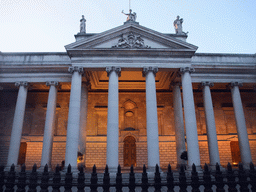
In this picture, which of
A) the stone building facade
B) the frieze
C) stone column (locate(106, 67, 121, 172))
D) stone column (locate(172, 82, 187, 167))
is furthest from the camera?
stone column (locate(172, 82, 187, 167))

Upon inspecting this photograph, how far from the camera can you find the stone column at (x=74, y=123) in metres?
15.6

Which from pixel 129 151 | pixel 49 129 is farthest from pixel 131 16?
pixel 129 151

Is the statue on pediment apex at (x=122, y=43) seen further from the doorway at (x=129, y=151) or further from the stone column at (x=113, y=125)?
the doorway at (x=129, y=151)

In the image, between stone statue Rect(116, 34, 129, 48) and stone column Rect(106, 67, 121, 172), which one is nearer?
stone column Rect(106, 67, 121, 172)

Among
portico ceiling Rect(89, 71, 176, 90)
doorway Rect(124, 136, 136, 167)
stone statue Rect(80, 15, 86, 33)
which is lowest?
doorway Rect(124, 136, 136, 167)

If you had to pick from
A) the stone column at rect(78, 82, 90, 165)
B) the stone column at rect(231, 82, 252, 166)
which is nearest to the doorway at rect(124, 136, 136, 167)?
the stone column at rect(78, 82, 90, 165)

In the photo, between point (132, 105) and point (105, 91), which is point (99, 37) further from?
point (132, 105)

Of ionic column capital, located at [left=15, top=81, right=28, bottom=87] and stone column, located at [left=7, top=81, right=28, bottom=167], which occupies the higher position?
ionic column capital, located at [left=15, top=81, right=28, bottom=87]

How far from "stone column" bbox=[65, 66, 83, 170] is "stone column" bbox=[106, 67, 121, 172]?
2.67m

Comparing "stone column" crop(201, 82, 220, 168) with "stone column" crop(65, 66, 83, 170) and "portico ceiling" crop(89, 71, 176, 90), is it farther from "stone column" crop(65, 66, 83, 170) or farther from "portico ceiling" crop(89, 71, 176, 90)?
"stone column" crop(65, 66, 83, 170)

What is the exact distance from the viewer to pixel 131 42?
18.5m

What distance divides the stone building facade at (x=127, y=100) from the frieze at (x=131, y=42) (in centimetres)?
9

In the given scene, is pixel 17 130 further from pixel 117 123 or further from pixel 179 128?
pixel 179 128

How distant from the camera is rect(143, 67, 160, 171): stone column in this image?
1559 centimetres
